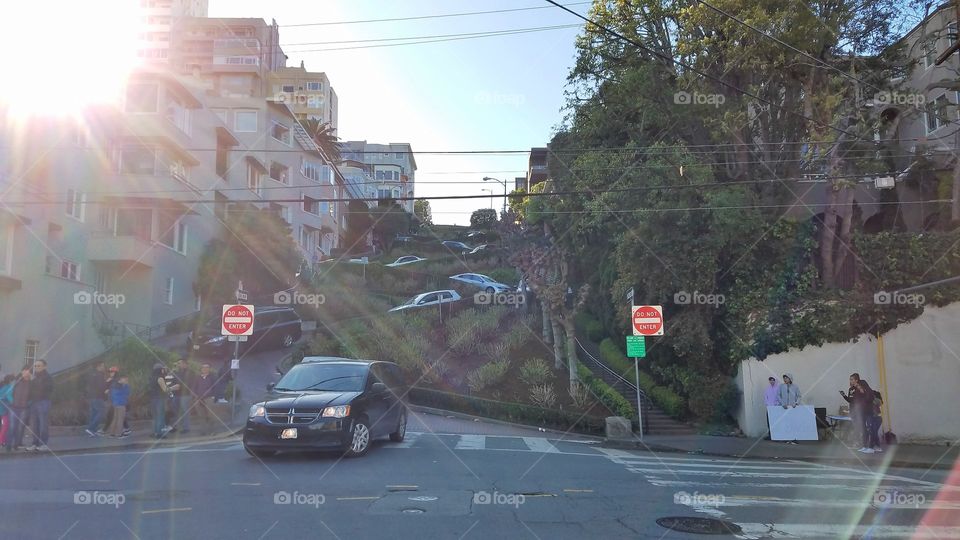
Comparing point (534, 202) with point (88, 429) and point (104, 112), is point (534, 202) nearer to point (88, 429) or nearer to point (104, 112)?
point (104, 112)

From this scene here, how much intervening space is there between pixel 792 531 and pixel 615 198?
53.6ft

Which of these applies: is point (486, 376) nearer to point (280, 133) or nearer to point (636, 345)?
point (636, 345)

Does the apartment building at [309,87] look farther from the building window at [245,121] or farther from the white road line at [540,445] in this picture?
the white road line at [540,445]

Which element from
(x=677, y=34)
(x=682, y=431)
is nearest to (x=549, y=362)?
(x=682, y=431)

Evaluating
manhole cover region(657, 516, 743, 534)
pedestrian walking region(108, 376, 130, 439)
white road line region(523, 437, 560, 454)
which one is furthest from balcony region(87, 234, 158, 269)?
manhole cover region(657, 516, 743, 534)

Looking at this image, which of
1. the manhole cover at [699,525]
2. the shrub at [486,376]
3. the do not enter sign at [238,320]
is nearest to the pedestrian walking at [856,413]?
the manhole cover at [699,525]

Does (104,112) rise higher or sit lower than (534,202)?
higher

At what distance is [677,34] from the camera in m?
23.9

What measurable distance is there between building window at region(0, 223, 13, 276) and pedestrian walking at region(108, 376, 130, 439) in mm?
9358

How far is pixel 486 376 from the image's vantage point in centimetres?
2503

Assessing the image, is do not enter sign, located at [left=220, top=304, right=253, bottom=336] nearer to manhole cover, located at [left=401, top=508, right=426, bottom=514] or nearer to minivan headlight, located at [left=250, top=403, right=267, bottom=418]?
minivan headlight, located at [left=250, top=403, right=267, bottom=418]

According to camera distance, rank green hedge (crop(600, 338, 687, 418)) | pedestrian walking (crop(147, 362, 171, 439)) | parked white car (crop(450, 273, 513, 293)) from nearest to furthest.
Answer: pedestrian walking (crop(147, 362, 171, 439)), green hedge (crop(600, 338, 687, 418)), parked white car (crop(450, 273, 513, 293))

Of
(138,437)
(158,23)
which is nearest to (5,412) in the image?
(138,437)

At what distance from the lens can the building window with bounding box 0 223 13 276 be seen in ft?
76.2
